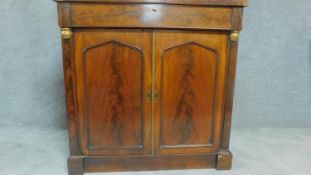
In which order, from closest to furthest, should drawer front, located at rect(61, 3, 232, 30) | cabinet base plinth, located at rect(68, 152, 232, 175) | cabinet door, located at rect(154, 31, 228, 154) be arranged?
1. drawer front, located at rect(61, 3, 232, 30)
2. cabinet door, located at rect(154, 31, 228, 154)
3. cabinet base plinth, located at rect(68, 152, 232, 175)

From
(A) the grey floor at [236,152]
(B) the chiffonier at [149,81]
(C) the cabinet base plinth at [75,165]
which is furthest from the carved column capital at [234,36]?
(C) the cabinet base plinth at [75,165]

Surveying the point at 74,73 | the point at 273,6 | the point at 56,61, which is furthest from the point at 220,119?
the point at 56,61

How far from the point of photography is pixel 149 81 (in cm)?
143

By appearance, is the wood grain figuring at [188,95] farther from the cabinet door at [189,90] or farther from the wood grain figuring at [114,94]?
the wood grain figuring at [114,94]

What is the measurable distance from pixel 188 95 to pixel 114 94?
1.36 feet

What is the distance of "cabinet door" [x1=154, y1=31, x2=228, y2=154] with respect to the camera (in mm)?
1399

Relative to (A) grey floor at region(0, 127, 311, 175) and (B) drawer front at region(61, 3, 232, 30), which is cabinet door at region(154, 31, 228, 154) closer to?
(B) drawer front at region(61, 3, 232, 30)

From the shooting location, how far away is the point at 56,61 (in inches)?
78.9

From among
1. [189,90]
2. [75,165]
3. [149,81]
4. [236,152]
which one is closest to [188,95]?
[189,90]

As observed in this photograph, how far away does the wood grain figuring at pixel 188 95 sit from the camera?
1.42m

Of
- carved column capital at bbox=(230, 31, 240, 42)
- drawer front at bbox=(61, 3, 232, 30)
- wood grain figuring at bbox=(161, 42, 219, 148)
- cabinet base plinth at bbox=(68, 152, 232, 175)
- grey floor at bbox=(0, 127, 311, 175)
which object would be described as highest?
drawer front at bbox=(61, 3, 232, 30)

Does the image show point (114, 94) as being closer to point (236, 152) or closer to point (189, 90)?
Result: point (189, 90)

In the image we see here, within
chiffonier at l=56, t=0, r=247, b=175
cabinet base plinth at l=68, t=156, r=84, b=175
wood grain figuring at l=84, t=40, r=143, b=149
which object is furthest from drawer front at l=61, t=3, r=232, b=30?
cabinet base plinth at l=68, t=156, r=84, b=175

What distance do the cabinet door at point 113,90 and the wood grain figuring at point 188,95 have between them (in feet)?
0.34
